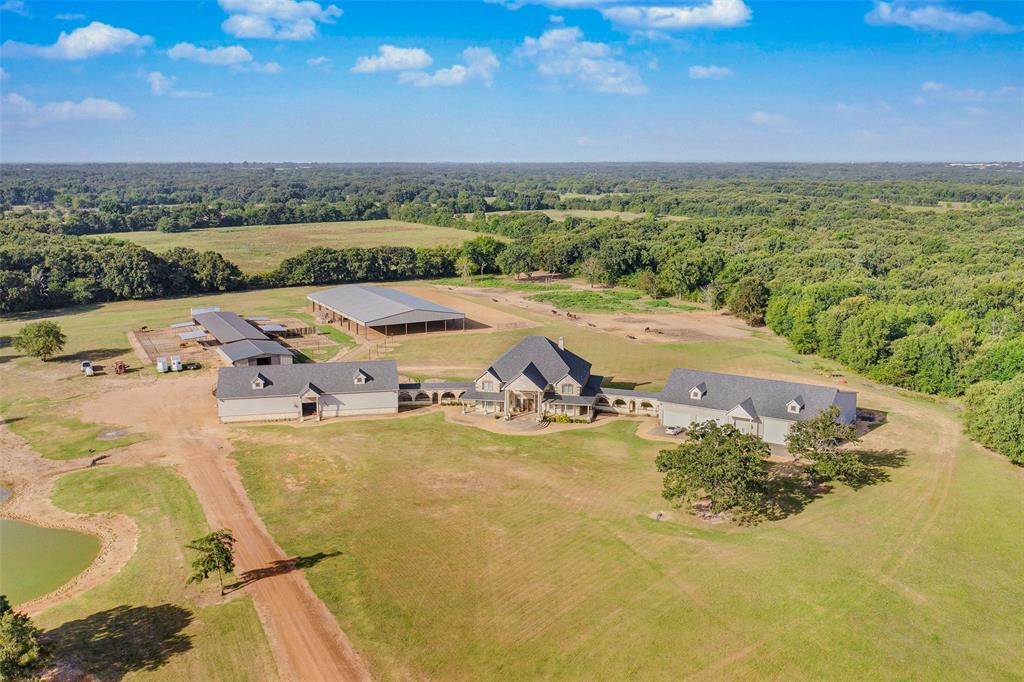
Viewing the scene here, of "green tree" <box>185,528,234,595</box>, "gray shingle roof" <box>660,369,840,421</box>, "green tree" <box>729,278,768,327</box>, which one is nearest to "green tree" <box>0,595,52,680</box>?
"green tree" <box>185,528,234,595</box>

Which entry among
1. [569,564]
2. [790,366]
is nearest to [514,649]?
[569,564]

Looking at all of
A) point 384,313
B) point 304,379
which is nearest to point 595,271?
point 384,313

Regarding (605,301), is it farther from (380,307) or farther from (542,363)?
(542,363)

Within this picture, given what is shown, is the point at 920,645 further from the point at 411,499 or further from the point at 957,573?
the point at 411,499

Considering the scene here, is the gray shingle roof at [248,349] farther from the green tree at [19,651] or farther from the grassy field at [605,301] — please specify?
the grassy field at [605,301]

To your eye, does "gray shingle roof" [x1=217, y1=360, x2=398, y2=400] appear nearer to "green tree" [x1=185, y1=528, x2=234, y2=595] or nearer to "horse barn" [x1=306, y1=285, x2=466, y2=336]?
"green tree" [x1=185, y1=528, x2=234, y2=595]

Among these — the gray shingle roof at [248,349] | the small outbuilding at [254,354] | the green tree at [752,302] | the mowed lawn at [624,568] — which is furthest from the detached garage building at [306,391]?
the green tree at [752,302]
